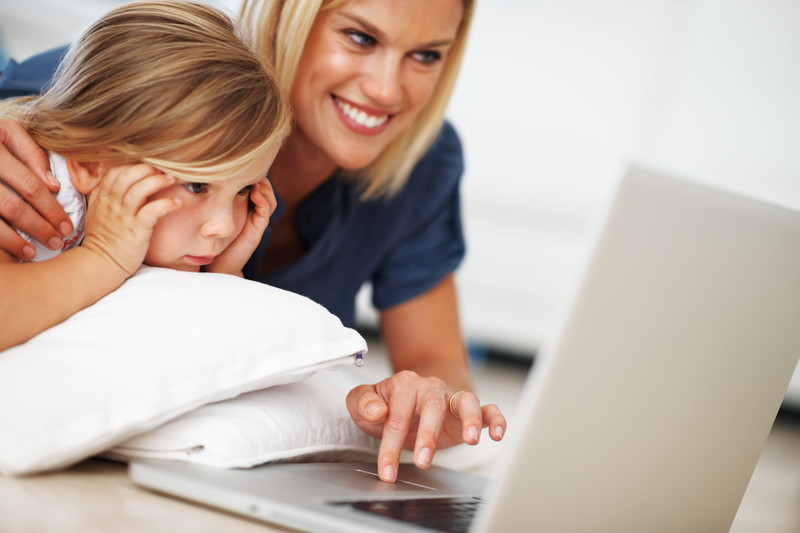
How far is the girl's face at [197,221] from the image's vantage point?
0.90 m

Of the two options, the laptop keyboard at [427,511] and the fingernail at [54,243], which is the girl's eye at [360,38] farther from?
the laptop keyboard at [427,511]

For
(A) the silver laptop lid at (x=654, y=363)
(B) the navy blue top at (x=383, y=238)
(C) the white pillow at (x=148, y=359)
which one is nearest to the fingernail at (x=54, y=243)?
(C) the white pillow at (x=148, y=359)

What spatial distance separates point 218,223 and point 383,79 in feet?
1.37

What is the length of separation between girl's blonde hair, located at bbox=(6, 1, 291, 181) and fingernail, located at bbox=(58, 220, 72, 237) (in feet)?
0.24

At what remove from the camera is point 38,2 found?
2.58 meters

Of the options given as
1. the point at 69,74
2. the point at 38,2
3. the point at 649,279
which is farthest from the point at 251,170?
the point at 38,2

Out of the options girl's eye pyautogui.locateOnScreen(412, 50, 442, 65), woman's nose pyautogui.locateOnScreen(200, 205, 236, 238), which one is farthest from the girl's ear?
girl's eye pyautogui.locateOnScreen(412, 50, 442, 65)

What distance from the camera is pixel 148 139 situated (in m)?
0.85

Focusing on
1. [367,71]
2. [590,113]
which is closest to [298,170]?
[367,71]

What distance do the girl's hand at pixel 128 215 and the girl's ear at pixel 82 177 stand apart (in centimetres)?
4

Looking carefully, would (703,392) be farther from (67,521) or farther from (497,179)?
(497,179)

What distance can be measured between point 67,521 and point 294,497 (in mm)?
169

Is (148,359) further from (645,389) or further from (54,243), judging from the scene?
(645,389)

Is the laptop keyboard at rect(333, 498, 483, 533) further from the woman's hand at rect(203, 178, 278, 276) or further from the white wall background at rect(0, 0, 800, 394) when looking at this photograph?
the white wall background at rect(0, 0, 800, 394)
